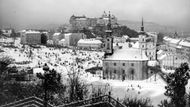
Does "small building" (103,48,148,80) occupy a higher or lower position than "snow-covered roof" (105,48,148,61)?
lower

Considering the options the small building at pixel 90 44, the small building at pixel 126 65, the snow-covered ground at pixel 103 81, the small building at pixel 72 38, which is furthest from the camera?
the small building at pixel 72 38

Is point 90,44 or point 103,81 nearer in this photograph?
point 103,81

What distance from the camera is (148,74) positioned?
34.6 m

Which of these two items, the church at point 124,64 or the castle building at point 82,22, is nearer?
the church at point 124,64

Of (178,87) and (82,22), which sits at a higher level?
(82,22)

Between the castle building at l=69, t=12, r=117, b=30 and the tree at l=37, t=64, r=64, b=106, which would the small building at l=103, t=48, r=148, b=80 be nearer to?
the tree at l=37, t=64, r=64, b=106

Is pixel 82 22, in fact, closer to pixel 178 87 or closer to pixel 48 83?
A: pixel 178 87

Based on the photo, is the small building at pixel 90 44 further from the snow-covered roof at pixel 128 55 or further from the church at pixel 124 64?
the snow-covered roof at pixel 128 55

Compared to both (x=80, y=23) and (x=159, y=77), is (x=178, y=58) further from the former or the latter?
(x=80, y=23)

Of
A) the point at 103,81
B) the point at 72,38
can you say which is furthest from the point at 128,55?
the point at 72,38

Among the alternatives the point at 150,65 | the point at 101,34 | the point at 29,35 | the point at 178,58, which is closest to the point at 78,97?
the point at 150,65

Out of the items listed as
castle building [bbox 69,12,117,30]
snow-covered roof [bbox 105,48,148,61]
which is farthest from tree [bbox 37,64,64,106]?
castle building [bbox 69,12,117,30]

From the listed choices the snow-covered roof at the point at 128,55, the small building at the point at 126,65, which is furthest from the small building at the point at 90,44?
the small building at the point at 126,65

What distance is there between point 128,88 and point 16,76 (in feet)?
34.3
